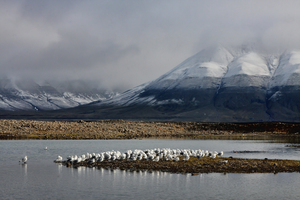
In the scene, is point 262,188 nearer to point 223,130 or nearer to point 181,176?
point 181,176

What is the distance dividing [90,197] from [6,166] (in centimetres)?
1480

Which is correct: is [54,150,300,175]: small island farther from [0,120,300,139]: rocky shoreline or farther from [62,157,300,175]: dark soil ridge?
[0,120,300,139]: rocky shoreline

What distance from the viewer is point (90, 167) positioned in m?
35.9

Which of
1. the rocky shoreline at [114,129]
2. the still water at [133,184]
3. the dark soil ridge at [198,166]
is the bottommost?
the still water at [133,184]

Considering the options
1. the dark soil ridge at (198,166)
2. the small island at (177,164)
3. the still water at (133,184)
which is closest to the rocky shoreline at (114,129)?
the small island at (177,164)

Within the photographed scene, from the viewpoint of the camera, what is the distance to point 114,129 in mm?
87812

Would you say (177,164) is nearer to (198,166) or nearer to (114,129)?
(198,166)

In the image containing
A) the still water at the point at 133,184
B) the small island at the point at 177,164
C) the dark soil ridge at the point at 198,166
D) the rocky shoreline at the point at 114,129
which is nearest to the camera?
the still water at the point at 133,184

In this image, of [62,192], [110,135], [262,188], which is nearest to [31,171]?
[62,192]

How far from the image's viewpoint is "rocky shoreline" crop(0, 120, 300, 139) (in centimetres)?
7456

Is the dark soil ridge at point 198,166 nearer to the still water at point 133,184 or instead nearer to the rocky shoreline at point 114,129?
the still water at point 133,184

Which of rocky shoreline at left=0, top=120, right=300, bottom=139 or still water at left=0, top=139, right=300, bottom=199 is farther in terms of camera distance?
rocky shoreline at left=0, top=120, right=300, bottom=139

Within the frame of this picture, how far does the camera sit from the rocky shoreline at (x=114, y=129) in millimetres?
74562

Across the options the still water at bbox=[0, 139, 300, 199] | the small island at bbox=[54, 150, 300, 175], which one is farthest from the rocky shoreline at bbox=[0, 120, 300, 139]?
the still water at bbox=[0, 139, 300, 199]
